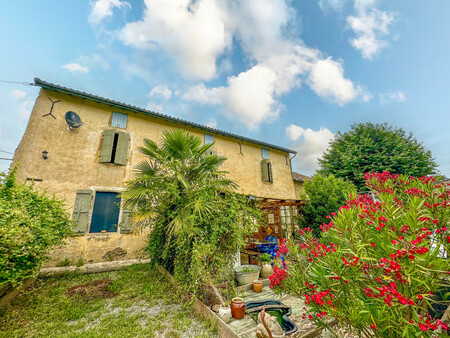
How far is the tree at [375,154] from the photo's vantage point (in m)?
11.6

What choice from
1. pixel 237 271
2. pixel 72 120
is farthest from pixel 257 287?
pixel 72 120

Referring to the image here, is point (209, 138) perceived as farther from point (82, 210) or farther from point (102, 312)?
point (102, 312)

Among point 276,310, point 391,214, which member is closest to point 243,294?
point 276,310

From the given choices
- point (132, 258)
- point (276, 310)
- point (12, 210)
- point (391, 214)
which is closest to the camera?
point (391, 214)

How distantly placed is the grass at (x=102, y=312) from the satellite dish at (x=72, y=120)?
5.46 metres

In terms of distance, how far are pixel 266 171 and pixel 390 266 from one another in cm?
1071

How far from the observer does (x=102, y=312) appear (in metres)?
3.63

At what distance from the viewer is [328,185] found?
9.40m

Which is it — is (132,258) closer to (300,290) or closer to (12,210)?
(12,210)

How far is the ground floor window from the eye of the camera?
693cm

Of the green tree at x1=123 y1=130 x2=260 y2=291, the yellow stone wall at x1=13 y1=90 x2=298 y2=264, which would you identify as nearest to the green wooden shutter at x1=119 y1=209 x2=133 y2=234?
the yellow stone wall at x1=13 y1=90 x2=298 y2=264

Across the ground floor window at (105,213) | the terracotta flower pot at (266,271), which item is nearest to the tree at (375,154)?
the terracotta flower pot at (266,271)

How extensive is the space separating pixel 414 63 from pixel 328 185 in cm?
639

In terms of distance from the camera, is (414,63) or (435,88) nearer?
(414,63)
